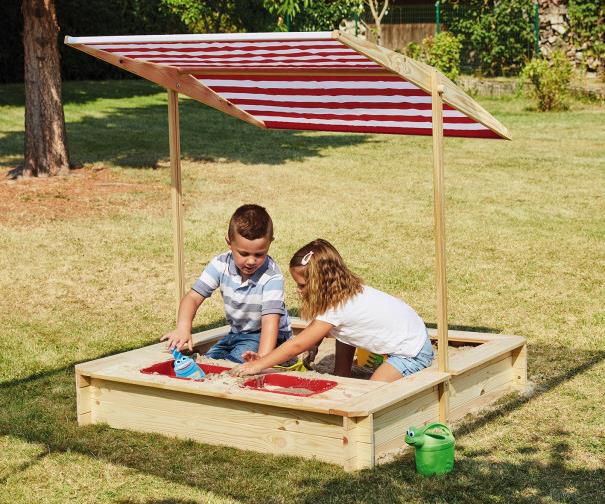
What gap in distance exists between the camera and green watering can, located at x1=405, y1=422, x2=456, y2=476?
5156 millimetres

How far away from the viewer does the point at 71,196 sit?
14.1 metres

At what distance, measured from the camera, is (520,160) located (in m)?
17.3

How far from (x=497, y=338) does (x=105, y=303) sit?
387 centimetres

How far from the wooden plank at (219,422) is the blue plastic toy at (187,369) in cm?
26

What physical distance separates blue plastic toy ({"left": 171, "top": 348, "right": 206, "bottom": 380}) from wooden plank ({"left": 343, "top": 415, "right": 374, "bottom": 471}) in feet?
3.84

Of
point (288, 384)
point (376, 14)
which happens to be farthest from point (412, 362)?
point (376, 14)

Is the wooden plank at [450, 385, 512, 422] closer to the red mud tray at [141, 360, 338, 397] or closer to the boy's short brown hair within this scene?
the red mud tray at [141, 360, 338, 397]

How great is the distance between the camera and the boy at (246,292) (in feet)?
19.3

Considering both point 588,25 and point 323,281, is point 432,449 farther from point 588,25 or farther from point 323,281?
point 588,25

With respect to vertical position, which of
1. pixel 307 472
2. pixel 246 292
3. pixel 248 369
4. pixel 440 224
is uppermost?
pixel 440 224

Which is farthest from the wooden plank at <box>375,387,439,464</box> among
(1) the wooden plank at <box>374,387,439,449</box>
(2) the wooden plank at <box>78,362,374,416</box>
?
(2) the wooden plank at <box>78,362,374,416</box>

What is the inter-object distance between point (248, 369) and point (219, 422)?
1.01ft

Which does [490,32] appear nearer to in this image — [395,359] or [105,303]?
[105,303]

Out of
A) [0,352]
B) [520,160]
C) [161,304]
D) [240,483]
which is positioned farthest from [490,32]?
[240,483]
